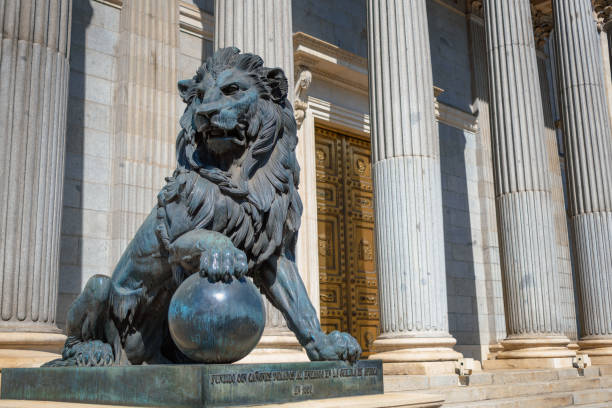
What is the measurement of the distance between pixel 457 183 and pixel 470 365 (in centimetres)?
933

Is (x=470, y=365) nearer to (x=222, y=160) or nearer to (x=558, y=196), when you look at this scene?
(x=222, y=160)

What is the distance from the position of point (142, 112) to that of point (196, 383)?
30.3ft

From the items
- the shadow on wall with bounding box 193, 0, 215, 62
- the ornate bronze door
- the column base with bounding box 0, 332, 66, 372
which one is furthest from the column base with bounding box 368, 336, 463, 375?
the shadow on wall with bounding box 193, 0, 215, 62

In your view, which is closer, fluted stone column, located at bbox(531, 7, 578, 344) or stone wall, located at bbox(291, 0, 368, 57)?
stone wall, located at bbox(291, 0, 368, 57)

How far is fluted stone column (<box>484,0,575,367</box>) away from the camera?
12.9 metres

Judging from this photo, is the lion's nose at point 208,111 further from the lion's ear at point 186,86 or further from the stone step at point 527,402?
the stone step at point 527,402

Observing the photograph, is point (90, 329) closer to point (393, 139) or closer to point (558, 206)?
point (393, 139)

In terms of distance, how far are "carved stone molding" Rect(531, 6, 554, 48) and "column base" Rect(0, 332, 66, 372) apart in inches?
736

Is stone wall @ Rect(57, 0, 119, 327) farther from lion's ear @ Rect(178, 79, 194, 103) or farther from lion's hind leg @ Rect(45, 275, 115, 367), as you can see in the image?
lion's ear @ Rect(178, 79, 194, 103)

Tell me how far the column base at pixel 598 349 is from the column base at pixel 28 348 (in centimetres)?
1238

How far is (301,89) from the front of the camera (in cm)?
1409

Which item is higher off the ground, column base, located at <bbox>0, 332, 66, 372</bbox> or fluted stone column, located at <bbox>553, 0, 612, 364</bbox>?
fluted stone column, located at <bbox>553, 0, 612, 364</bbox>

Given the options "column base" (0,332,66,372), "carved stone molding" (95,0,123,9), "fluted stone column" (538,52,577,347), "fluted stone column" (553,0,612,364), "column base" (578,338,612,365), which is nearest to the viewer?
"column base" (0,332,66,372)

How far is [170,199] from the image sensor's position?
12.0 ft
